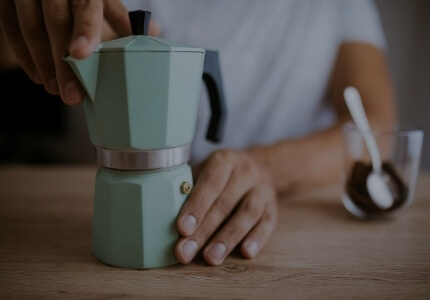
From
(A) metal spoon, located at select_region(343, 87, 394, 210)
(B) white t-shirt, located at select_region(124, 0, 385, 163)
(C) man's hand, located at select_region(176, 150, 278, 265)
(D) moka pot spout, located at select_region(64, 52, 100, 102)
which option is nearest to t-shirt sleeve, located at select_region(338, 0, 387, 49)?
(B) white t-shirt, located at select_region(124, 0, 385, 163)

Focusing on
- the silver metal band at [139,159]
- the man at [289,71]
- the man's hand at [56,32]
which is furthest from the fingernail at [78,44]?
the man at [289,71]

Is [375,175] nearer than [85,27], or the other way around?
[85,27]

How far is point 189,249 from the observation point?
0.53m

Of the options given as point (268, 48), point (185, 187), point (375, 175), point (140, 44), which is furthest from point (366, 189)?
point (268, 48)

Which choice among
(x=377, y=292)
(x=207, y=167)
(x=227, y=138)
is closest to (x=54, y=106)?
(x=227, y=138)

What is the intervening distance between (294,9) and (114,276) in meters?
1.02

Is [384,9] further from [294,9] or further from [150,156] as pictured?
[150,156]

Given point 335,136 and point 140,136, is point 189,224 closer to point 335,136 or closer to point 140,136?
point 140,136

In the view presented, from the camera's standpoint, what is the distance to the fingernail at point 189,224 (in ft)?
1.72

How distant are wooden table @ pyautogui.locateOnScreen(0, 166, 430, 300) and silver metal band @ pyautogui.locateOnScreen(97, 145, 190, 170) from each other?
5.4 inches

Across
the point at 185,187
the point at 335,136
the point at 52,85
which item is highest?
the point at 52,85

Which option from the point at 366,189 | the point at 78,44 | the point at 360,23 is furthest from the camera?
the point at 360,23

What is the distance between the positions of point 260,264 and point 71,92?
1.08 feet

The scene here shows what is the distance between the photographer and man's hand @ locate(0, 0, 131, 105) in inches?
17.9
